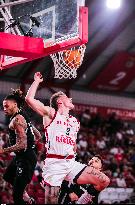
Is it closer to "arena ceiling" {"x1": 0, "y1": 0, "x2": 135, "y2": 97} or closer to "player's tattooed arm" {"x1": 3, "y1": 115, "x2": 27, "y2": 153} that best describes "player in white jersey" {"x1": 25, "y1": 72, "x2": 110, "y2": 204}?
"player's tattooed arm" {"x1": 3, "y1": 115, "x2": 27, "y2": 153}

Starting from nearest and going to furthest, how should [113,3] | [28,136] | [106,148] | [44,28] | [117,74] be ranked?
[28,136] → [44,28] → [113,3] → [106,148] → [117,74]

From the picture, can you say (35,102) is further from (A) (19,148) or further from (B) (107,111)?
(B) (107,111)

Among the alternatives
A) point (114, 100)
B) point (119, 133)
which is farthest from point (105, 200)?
point (114, 100)

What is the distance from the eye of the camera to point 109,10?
19.6m

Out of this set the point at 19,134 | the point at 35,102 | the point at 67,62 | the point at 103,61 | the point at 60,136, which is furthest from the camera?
the point at 103,61

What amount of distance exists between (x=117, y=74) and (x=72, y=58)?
49.2ft

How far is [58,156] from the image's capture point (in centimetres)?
691

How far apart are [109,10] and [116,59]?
3102 millimetres

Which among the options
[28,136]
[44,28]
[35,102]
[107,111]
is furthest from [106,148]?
[35,102]

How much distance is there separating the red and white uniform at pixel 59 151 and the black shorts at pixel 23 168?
270 millimetres

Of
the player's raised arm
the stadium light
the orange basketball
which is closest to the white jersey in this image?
the player's raised arm

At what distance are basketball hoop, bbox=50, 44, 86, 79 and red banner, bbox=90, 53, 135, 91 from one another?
13.8 m

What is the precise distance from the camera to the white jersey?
22.8ft

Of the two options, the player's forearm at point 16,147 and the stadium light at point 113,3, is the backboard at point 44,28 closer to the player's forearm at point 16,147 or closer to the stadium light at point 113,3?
the player's forearm at point 16,147
